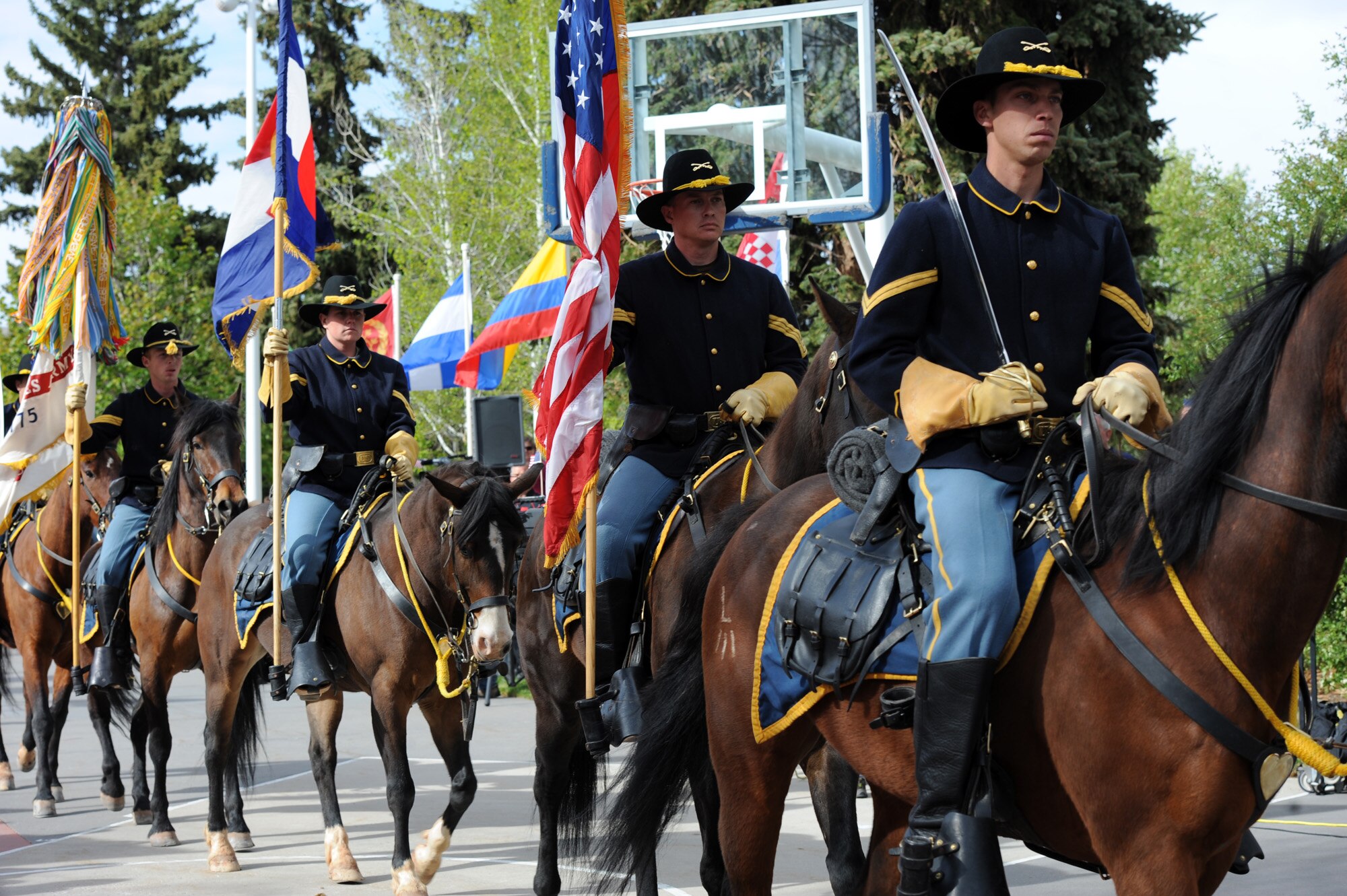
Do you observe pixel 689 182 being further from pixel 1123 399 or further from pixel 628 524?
pixel 1123 399

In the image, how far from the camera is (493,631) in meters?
7.27

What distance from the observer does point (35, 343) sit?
1082cm

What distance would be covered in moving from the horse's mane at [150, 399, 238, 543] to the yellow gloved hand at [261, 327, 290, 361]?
1.84 m

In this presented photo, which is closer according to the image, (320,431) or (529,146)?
(320,431)

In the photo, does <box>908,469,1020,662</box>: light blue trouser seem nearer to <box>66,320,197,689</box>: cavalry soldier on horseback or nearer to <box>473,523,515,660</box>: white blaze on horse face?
<box>473,523,515,660</box>: white blaze on horse face

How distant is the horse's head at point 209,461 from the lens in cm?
949

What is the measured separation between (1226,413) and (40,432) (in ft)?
31.7

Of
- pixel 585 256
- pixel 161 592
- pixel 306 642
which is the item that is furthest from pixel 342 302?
pixel 161 592

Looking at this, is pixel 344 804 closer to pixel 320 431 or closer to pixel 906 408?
pixel 320 431

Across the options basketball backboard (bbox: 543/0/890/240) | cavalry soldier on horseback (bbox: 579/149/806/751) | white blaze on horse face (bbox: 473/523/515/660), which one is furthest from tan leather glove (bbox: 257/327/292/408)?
basketball backboard (bbox: 543/0/890/240)

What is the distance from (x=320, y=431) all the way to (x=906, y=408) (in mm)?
5381

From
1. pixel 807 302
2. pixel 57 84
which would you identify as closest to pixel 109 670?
pixel 807 302

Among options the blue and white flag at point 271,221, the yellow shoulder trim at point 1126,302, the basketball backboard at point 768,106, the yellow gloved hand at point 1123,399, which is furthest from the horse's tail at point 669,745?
the basketball backboard at point 768,106

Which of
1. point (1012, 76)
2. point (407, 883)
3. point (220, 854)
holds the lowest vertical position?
point (220, 854)
